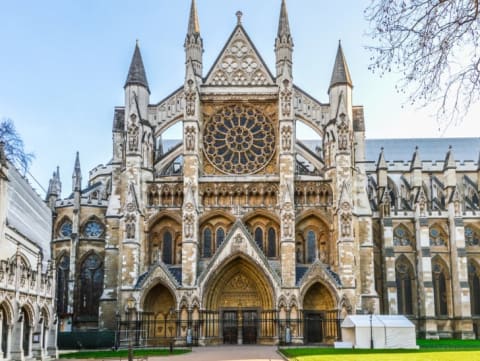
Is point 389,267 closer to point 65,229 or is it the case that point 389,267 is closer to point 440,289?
point 440,289

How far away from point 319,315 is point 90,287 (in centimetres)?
1800

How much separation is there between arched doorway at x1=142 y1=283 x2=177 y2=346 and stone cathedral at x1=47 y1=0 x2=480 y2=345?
0.09 m

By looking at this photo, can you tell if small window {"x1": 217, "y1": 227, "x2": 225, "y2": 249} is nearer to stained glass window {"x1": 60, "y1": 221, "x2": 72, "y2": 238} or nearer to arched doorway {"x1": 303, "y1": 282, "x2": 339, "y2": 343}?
arched doorway {"x1": 303, "y1": 282, "x2": 339, "y2": 343}

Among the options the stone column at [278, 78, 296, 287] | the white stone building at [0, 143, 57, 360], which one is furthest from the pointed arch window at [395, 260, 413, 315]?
the white stone building at [0, 143, 57, 360]

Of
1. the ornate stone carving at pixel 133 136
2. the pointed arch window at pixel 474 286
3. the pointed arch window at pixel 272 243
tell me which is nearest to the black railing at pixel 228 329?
the pointed arch window at pixel 272 243

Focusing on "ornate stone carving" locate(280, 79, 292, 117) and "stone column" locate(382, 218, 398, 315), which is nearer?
"ornate stone carving" locate(280, 79, 292, 117)

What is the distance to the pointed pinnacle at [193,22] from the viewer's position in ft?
147

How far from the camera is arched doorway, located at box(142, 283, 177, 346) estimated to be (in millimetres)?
39750

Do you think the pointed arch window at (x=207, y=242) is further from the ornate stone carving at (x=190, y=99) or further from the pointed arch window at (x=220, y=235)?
the ornate stone carving at (x=190, y=99)

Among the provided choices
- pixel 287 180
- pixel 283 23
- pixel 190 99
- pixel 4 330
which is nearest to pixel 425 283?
pixel 287 180

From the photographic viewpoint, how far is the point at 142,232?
41.4 meters

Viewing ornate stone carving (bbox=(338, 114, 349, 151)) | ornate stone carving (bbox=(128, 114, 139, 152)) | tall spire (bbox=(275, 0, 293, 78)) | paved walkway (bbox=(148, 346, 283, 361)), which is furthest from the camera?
tall spire (bbox=(275, 0, 293, 78))

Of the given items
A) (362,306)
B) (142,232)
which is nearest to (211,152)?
(142,232)

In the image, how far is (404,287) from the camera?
171 ft
